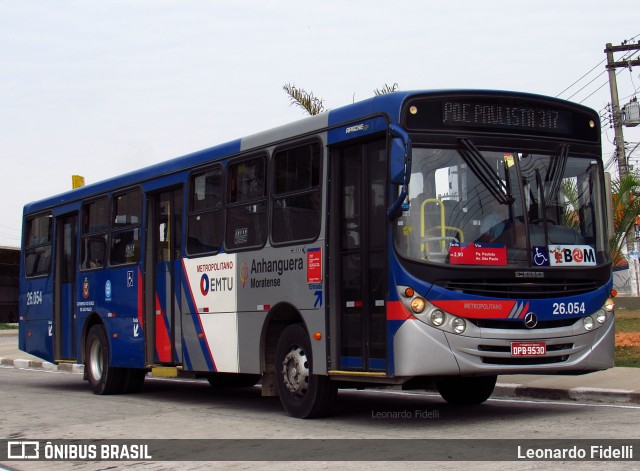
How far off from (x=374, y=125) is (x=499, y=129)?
1290mm

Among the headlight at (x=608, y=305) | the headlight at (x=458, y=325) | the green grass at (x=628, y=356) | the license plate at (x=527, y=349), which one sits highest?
the headlight at (x=608, y=305)

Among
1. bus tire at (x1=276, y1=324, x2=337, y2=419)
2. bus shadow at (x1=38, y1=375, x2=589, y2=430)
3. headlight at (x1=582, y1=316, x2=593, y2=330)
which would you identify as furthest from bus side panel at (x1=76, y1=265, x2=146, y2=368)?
headlight at (x1=582, y1=316, x2=593, y2=330)

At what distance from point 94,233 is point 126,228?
1.19 metres

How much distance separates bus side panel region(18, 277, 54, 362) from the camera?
58.3ft

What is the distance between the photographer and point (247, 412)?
12.6 meters

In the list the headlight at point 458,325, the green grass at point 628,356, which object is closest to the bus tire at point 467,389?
the headlight at point 458,325

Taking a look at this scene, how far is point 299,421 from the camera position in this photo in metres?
11.1

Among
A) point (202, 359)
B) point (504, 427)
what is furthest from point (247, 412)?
point (504, 427)

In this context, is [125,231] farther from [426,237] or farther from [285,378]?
[426,237]

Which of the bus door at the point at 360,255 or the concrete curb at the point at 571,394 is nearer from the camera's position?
the bus door at the point at 360,255

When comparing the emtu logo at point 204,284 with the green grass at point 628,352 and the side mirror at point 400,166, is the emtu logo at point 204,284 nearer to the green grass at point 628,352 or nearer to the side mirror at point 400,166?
the side mirror at point 400,166

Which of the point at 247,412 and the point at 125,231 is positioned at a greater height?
the point at 125,231

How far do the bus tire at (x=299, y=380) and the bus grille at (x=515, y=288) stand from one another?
2091mm

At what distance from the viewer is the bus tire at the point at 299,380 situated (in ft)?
36.2
